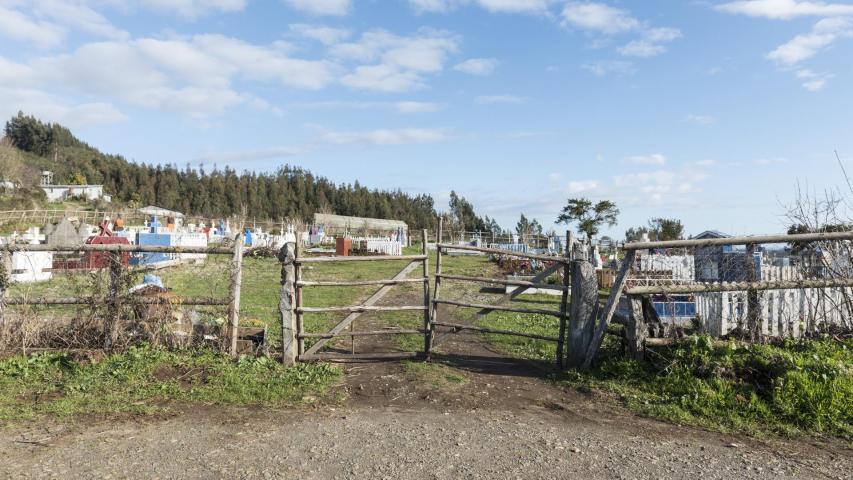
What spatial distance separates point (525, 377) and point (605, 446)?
225 cm

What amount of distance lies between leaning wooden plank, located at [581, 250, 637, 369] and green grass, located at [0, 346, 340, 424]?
3028 millimetres

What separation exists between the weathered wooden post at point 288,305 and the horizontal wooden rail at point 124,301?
68cm

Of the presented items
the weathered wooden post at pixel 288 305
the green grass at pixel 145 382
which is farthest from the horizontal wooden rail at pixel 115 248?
the green grass at pixel 145 382

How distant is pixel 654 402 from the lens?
228 inches

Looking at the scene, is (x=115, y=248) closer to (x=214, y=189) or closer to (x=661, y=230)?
(x=661, y=230)

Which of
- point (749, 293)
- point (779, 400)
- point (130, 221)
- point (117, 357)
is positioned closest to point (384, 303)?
point (117, 357)

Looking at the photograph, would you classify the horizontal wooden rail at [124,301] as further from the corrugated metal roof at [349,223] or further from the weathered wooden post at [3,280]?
the corrugated metal roof at [349,223]

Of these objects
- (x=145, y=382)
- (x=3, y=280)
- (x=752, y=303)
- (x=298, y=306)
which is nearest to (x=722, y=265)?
(x=752, y=303)

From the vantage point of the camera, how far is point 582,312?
23.3 ft

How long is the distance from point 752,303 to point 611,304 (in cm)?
174

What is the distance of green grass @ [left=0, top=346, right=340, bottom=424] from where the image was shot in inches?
220

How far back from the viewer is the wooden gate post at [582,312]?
707cm

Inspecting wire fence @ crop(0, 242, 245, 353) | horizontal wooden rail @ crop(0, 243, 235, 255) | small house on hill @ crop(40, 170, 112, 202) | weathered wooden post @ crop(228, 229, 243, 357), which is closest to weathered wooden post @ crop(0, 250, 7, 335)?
wire fence @ crop(0, 242, 245, 353)

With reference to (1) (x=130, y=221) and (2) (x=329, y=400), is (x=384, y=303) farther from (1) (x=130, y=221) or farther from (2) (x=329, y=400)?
(1) (x=130, y=221)
